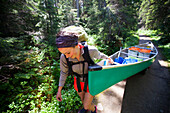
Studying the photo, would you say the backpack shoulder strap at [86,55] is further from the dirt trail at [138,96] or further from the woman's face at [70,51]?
the dirt trail at [138,96]

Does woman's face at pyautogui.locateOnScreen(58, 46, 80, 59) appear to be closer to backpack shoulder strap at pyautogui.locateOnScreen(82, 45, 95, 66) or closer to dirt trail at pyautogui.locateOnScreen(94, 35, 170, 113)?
backpack shoulder strap at pyautogui.locateOnScreen(82, 45, 95, 66)

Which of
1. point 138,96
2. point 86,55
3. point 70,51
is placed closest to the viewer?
point 70,51

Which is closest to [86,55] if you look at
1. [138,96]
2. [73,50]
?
[73,50]

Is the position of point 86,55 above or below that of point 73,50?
below

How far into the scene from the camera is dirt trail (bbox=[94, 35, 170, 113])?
2.53 metres

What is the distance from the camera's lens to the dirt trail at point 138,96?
8.29 feet

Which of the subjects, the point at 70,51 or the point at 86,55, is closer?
the point at 70,51

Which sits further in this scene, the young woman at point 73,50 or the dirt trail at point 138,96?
the dirt trail at point 138,96

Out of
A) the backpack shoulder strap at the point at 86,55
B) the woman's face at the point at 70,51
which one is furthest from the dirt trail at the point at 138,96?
the woman's face at the point at 70,51

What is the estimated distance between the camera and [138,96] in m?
3.39

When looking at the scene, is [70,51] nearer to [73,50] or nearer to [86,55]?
[73,50]

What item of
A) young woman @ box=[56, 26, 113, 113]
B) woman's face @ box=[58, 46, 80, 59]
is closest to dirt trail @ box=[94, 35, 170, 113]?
young woman @ box=[56, 26, 113, 113]

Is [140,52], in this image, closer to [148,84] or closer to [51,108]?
[148,84]

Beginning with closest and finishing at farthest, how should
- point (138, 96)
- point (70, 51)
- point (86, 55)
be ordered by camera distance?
point (70, 51), point (86, 55), point (138, 96)
